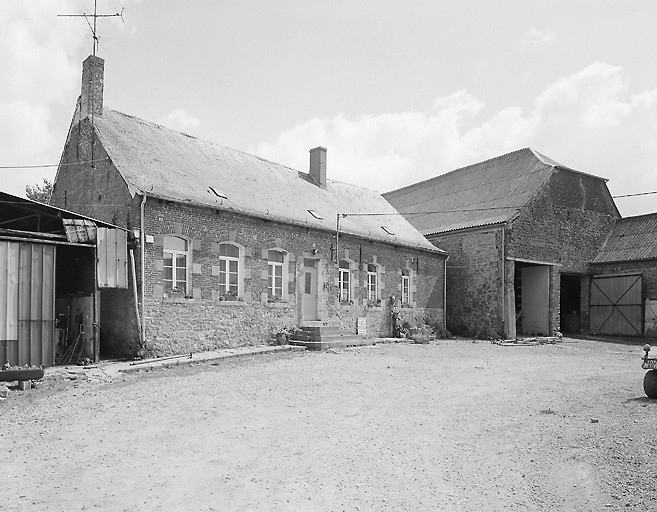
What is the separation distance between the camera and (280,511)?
14.3 ft

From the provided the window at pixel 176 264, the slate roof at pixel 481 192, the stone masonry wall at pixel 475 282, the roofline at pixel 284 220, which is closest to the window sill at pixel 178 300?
the window at pixel 176 264

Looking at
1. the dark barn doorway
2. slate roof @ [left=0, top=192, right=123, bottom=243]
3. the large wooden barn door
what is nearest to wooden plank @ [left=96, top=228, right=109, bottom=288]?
slate roof @ [left=0, top=192, right=123, bottom=243]

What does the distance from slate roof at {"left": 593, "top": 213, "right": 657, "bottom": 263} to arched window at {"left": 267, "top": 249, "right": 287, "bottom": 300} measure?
15.1m

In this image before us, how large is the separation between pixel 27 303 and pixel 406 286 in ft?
42.7

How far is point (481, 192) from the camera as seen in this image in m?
24.8

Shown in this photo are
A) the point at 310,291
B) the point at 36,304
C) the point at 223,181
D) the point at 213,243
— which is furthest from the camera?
the point at 310,291

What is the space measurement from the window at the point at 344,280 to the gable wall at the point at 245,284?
0.24m

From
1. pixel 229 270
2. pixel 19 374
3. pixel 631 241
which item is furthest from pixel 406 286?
pixel 19 374

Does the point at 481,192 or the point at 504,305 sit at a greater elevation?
the point at 481,192

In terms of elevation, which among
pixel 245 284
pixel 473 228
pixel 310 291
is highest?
pixel 473 228

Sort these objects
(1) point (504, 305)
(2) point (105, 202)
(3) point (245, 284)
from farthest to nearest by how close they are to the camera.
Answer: (1) point (504, 305) → (3) point (245, 284) → (2) point (105, 202)

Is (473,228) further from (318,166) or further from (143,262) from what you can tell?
(143,262)

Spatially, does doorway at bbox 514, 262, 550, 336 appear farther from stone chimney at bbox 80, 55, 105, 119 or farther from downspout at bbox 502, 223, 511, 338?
stone chimney at bbox 80, 55, 105, 119

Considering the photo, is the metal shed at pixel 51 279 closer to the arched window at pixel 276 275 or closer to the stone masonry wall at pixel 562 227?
the arched window at pixel 276 275
